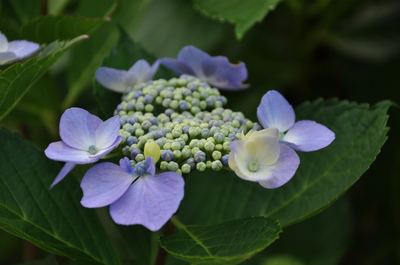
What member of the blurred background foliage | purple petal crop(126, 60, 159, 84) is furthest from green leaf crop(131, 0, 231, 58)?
purple petal crop(126, 60, 159, 84)

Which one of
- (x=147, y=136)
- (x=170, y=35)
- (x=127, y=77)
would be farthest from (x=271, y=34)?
(x=147, y=136)

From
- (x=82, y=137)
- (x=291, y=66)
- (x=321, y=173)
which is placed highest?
(x=82, y=137)

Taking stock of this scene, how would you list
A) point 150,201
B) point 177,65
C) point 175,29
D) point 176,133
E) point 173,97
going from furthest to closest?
point 175,29 < point 177,65 < point 173,97 < point 176,133 < point 150,201

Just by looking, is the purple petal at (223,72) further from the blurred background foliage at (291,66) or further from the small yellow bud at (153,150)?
the small yellow bud at (153,150)

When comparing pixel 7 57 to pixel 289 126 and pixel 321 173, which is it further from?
pixel 321 173

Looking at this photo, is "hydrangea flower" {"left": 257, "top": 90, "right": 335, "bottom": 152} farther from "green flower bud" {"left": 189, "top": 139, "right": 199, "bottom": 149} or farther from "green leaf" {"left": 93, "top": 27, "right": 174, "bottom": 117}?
"green leaf" {"left": 93, "top": 27, "right": 174, "bottom": 117}

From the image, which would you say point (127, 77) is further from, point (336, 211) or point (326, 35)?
point (326, 35)

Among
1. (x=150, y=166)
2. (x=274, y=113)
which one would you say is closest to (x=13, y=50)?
(x=150, y=166)
